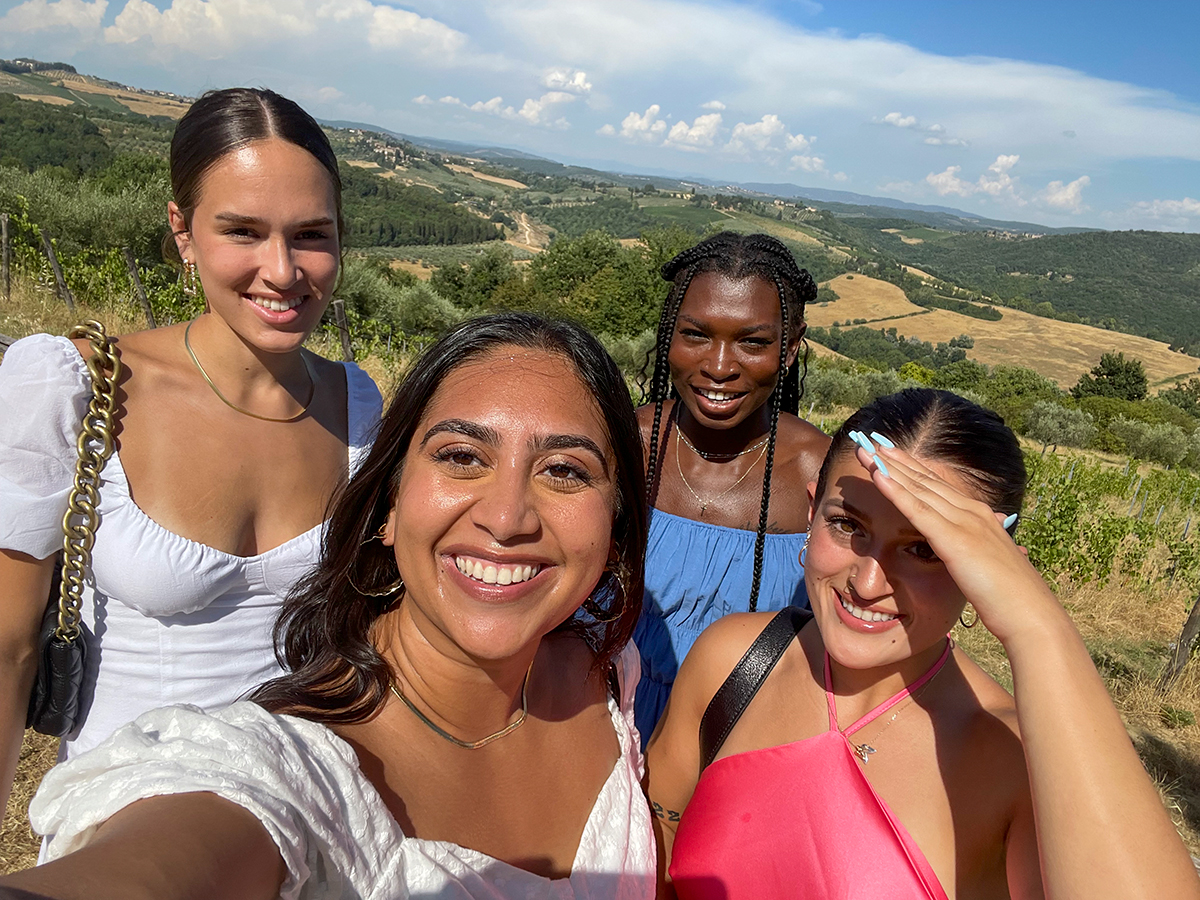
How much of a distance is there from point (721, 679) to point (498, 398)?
88 cm

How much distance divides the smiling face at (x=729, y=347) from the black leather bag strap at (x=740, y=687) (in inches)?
37.0

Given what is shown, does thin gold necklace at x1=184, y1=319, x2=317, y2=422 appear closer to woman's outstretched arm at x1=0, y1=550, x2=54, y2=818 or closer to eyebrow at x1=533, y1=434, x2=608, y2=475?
woman's outstretched arm at x1=0, y1=550, x2=54, y2=818

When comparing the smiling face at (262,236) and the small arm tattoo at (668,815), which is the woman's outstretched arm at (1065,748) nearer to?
the small arm tattoo at (668,815)

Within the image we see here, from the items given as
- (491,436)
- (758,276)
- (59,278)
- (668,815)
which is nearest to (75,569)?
(491,436)

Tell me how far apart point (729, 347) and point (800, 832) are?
1.49 metres

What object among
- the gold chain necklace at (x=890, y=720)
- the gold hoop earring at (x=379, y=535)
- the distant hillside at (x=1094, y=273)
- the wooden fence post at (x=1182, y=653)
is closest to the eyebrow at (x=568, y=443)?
the gold hoop earring at (x=379, y=535)

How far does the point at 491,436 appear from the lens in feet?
4.44

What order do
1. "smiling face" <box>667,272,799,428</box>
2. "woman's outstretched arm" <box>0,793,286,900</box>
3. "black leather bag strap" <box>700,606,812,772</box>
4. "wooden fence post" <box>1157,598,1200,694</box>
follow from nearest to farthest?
"woman's outstretched arm" <box>0,793,286,900</box>, "black leather bag strap" <box>700,606,812,772</box>, "smiling face" <box>667,272,799,428</box>, "wooden fence post" <box>1157,598,1200,694</box>

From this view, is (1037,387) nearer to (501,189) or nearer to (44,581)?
(44,581)

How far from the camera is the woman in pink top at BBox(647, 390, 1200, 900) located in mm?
1182

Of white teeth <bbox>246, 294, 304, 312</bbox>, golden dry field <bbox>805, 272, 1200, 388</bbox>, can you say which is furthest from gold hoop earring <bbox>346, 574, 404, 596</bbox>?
golden dry field <bbox>805, 272, 1200, 388</bbox>

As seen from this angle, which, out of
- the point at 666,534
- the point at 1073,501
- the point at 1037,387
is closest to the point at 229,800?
the point at 666,534

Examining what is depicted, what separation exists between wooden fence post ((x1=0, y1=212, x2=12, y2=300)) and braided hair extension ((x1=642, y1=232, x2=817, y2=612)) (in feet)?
40.9

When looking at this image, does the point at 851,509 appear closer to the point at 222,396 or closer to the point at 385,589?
the point at 385,589
